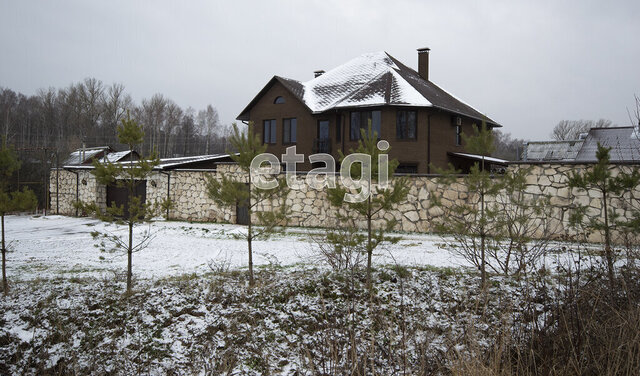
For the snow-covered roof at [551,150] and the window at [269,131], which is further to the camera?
the window at [269,131]

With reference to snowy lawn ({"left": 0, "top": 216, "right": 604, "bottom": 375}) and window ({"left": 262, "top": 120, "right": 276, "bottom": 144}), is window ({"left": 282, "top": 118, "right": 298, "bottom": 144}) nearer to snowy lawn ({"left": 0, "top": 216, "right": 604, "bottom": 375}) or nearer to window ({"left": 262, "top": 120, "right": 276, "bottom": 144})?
window ({"left": 262, "top": 120, "right": 276, "bottom": 144})

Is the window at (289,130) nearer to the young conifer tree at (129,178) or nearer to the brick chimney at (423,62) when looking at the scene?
the brick chimney at (423,62)

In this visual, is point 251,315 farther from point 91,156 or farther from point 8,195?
point 91,156

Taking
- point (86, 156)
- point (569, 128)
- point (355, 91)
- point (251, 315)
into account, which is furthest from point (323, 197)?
point (569, 128)

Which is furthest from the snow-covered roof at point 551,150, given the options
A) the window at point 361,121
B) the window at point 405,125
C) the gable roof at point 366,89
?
the window at point 361,121

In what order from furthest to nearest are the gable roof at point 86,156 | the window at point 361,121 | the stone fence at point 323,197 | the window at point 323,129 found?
the gable roof at point 86,156, the window at point 323,129, the window at point 361,121, the stone fence at point 323,197

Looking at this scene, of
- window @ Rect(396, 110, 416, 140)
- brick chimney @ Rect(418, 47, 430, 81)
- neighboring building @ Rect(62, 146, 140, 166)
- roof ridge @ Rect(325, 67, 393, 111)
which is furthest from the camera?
brick chimney @ Rect(418, 47, 430, 81)

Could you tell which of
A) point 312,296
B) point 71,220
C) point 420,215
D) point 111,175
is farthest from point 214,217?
point 312,296

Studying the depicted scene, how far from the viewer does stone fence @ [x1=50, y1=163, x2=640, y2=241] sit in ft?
37.7

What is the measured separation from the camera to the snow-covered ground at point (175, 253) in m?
8.38

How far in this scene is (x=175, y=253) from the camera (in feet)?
32.8

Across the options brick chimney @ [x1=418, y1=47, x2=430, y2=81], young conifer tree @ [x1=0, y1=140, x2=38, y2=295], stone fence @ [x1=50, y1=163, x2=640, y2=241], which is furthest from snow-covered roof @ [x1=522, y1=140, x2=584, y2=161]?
young conifer tree @ [x1=0, y1=140, x2=38, y2=295]

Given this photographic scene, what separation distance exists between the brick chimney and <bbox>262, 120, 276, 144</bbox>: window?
10.1 meters

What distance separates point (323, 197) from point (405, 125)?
23.4 ft
